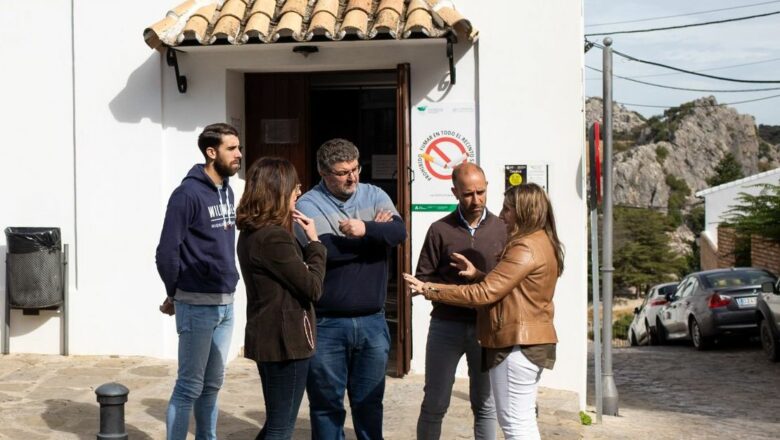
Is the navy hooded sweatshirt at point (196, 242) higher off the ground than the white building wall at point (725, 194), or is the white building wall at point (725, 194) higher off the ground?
the white building wall at point (725, 194)

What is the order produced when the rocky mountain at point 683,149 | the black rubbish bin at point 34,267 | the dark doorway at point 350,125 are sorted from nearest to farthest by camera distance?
the dark doorway at point 350,125 → the black rubbish bin at point 34,267 → the rocky mountain at point 683,149

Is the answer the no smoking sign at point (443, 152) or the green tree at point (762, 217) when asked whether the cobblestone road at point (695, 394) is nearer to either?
the no smoking sign at point (443, 152)

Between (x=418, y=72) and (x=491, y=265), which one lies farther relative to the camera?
(x=418, y=72)

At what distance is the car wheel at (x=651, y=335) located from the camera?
77.4 ft

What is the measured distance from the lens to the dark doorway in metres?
9.11

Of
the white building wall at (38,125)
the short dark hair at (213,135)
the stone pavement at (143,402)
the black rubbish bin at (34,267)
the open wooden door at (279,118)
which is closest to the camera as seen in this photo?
the short dark hair at (213,135)

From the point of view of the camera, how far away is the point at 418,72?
921cm

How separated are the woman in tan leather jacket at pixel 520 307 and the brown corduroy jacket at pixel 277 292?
95 cm

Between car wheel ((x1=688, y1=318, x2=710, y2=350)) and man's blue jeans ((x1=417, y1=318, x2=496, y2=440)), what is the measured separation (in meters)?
14.0

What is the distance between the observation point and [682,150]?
12006 cm

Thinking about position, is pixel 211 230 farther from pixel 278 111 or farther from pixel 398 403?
pixel 278 111

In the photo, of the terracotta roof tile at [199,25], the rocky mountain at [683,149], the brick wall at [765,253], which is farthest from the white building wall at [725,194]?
the rocky mountain at [683,149]

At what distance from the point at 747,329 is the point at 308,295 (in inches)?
590

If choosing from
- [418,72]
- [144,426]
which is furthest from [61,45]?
[144,426]
